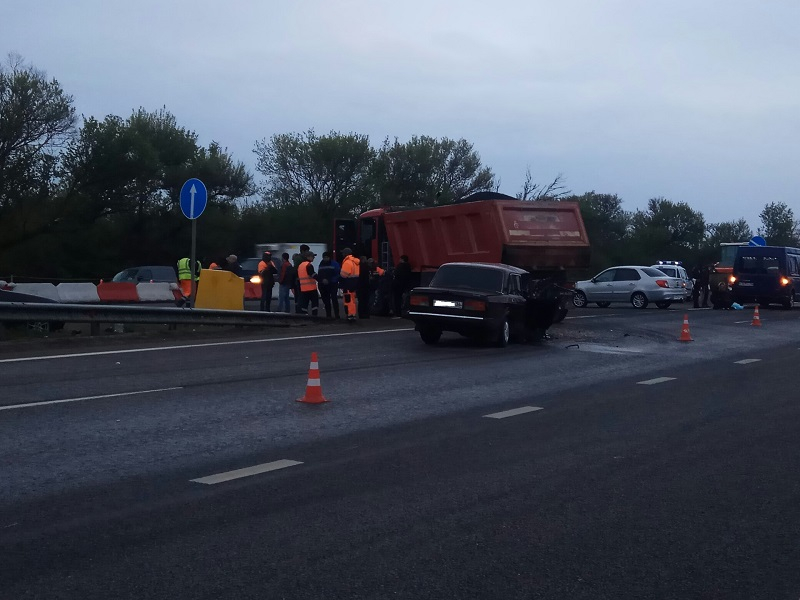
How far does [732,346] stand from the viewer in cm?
1986

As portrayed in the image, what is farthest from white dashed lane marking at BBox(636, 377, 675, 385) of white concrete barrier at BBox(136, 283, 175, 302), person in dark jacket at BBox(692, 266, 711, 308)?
person in dark jacket at BBox(692, 266, 711, 308)

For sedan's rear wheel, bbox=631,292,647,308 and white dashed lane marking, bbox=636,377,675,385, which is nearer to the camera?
white dashed lane marking, bbox=636,377,675,385

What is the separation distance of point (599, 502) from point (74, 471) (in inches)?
154

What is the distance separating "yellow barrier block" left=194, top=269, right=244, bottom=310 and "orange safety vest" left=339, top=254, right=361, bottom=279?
236 centimetres

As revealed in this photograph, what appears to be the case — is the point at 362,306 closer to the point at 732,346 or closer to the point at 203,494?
the point at 732,346

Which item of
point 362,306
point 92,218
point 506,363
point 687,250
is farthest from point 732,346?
Answer: point 687,250

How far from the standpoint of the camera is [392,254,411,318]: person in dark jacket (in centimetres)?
2497

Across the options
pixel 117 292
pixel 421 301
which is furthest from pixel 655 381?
pixel 117 292

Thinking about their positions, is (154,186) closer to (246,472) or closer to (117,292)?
(117,292)

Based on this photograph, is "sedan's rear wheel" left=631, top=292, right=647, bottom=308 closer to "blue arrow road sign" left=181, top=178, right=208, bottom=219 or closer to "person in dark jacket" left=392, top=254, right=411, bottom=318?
"person in dark jacket" left=392, top=254, right=411, bottom=318

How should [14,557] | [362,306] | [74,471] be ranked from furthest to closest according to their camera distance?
[362,306] < [74,471] < [14,557]

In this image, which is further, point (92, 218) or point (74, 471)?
point (92, 218)

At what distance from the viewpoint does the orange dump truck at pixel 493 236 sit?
75.9 feet

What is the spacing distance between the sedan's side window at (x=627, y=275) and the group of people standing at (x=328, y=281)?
43.1 feet
